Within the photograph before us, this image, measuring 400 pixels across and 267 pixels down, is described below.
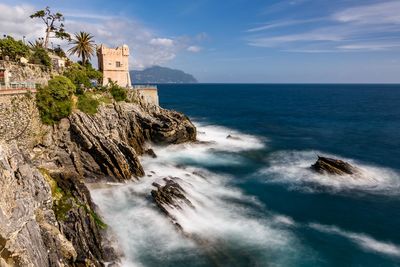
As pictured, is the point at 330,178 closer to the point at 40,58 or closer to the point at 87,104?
the point at 87,104

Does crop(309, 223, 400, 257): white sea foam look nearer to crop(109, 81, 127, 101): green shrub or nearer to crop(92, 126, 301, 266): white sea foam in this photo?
crop(92, 126, 301, 266): white sea foam

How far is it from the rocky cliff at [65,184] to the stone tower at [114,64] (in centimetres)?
1166

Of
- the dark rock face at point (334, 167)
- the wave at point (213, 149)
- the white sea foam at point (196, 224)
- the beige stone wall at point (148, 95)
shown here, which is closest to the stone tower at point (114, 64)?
the beige stone wall at point (148, 95)

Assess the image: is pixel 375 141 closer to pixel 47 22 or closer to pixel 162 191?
pixel 162 191

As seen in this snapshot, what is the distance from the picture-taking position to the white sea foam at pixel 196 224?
28859 millimetres

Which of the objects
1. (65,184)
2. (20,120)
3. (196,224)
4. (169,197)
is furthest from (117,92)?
(196,224)

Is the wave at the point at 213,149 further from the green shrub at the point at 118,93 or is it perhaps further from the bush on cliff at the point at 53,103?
the bush on cliff at the point at 53,103

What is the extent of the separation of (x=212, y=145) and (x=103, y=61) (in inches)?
1119

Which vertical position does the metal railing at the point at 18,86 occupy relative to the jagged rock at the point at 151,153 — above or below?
above

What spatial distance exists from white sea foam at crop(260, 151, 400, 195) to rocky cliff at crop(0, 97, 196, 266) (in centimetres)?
2187

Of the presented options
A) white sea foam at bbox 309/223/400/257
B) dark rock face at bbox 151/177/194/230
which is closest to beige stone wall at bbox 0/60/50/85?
dark rock face at bbox 151/177/194/230

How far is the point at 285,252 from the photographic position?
97.6 ft

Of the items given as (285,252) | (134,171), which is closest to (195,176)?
(134,171)

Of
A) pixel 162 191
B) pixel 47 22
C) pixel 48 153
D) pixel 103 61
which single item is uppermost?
pixel 47 22
